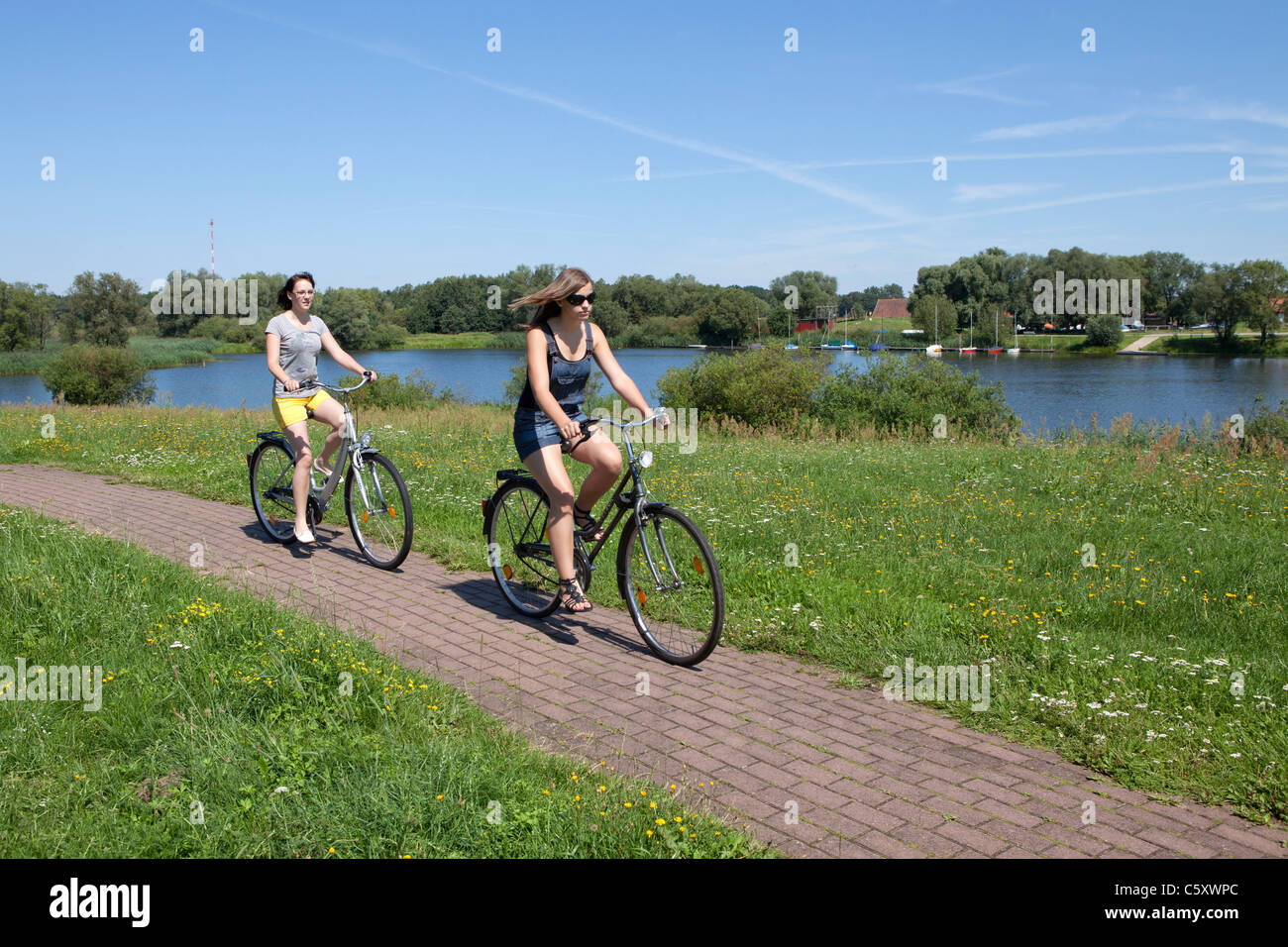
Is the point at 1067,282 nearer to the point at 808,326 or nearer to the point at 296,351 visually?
the point at 808,326

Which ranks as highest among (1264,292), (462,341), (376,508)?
(1264,292)

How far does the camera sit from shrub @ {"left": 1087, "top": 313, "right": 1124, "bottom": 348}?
255 ft

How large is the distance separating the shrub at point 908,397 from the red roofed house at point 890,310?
287 feet

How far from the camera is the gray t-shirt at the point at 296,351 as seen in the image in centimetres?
709

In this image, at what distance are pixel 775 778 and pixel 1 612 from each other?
13.7ft

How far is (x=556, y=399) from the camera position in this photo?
5.19 meters

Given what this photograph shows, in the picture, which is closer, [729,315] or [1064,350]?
[729,315]

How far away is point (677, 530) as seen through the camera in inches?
194

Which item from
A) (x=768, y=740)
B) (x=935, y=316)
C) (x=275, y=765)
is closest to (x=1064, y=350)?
(x=935, y=316)

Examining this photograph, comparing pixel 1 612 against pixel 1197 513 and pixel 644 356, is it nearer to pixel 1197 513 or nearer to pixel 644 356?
pixel 1197 513

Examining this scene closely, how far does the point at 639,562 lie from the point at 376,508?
2.60 metres

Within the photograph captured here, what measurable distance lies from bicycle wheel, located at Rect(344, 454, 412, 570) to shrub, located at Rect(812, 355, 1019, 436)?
16337mm

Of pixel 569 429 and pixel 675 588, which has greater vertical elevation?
pixel 569 429
